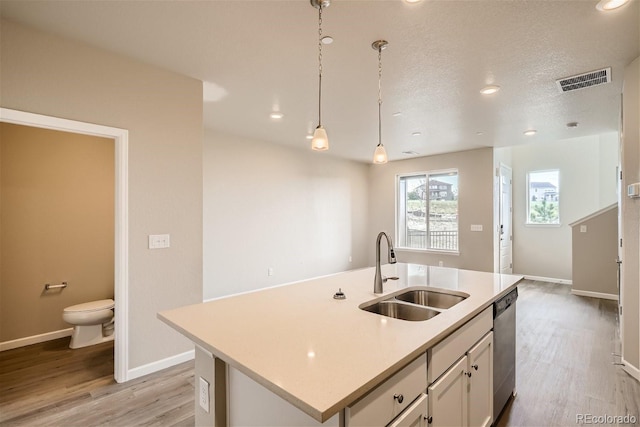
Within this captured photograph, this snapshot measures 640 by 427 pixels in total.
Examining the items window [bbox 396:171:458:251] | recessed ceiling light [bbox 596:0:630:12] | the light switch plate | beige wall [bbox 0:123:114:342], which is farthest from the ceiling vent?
beige wall [bbox 0:123:114:342]

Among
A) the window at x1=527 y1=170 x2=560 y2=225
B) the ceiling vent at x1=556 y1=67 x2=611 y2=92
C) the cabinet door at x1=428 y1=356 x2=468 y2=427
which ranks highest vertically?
the ceiling vent at x1=556 y1=67 x2=611 y2=92

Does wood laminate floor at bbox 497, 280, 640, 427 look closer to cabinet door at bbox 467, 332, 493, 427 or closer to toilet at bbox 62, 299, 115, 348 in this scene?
cabinet door at bbox 467, 332, 493, 427

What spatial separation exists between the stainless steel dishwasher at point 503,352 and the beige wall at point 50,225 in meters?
4.18

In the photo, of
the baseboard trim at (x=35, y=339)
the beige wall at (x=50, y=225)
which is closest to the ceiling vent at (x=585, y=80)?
the beige wall at (x=50, y=225)

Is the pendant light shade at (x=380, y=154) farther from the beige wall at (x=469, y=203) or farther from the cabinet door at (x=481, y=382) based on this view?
the beige wall at (x=469, y=203)

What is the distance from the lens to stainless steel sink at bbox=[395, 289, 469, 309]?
6.70ft

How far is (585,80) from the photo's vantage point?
291 cm

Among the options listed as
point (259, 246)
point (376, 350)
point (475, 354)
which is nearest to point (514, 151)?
point (259, 246)

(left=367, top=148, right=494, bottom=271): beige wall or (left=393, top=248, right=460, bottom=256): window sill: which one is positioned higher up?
(left=367, top=148, right=494, bottom=271): beige wall

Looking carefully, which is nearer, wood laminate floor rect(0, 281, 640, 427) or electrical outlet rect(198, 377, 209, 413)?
electrical outlet rect(198, 377, 209, 413)

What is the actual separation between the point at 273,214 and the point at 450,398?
4508mm

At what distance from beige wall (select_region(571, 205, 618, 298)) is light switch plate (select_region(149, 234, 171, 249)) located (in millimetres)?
6452

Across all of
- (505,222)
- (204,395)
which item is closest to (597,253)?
(505,222)

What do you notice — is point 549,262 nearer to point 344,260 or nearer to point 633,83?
point 344,260
